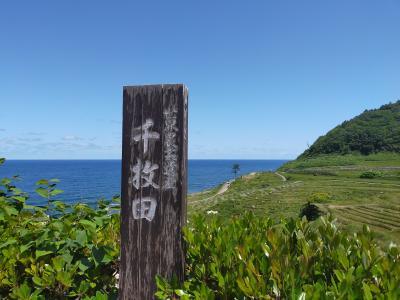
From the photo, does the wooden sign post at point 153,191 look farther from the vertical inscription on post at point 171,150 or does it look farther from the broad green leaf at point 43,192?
the broad green leaf at point 43,192

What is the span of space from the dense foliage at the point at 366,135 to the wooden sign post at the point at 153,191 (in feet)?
372

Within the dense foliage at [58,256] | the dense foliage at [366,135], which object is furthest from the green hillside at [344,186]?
the dense foliage at [58,256]

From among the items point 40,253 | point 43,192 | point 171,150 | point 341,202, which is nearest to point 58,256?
point 40,253

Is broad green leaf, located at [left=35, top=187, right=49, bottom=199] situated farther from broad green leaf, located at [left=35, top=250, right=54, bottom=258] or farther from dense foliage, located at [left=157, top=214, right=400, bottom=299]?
dense foliage, located at [left=157, top=214, right=400, bottom=299]

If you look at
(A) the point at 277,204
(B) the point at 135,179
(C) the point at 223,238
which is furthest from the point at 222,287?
(A) the point at 277,204

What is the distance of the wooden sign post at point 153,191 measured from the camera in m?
3.05

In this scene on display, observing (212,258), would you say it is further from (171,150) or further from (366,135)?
(366,135)

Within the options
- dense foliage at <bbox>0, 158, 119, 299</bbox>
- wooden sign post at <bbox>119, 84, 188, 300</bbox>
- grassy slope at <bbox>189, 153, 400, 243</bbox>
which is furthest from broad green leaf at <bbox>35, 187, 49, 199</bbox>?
grassy slope at <bbox>189, 153, 400, 243</bbox>

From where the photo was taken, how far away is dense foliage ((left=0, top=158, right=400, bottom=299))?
211 centimetres

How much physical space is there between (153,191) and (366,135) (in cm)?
12374

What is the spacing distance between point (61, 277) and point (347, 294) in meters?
2.25

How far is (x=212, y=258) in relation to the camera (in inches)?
105

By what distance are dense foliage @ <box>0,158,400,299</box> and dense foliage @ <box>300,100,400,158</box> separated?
113255 mm

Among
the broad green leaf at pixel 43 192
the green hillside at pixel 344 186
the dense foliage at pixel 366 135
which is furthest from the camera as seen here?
the dense foliage at pixel 366 135
